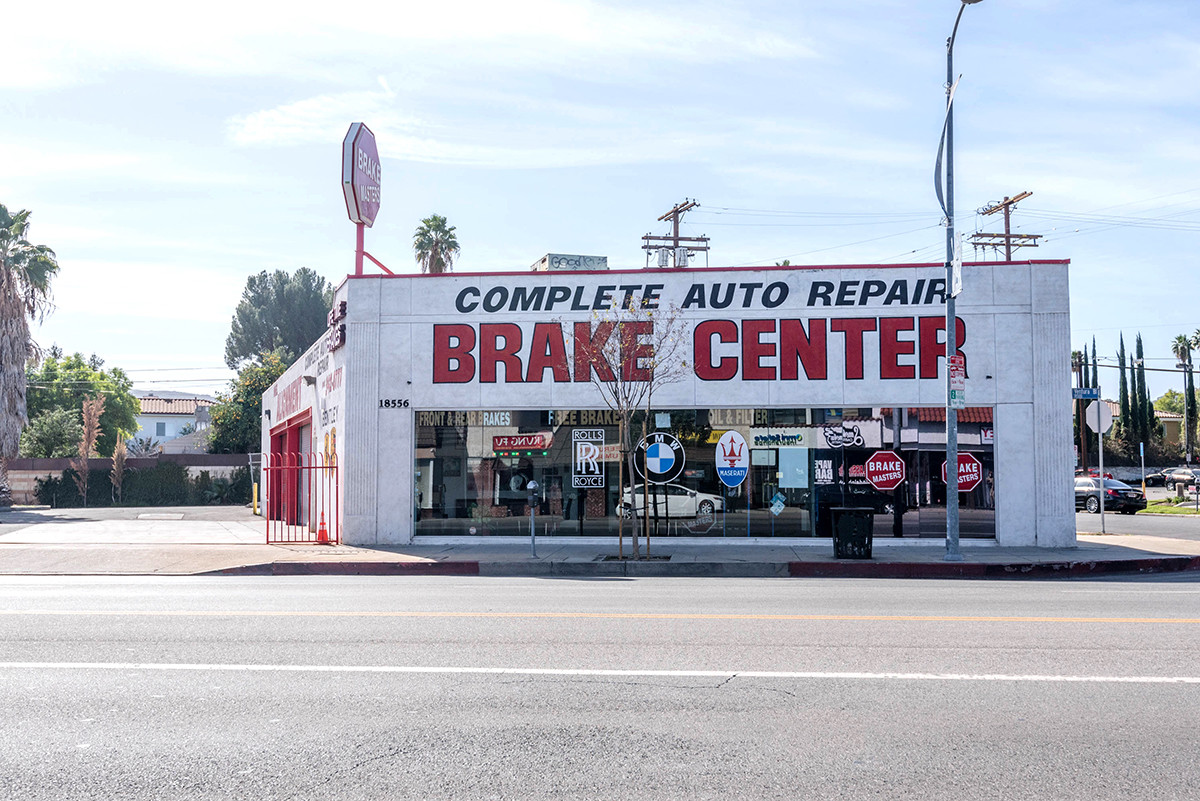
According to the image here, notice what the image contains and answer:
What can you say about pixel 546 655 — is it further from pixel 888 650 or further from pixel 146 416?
pixel 146 416

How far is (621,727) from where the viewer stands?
20.2ft

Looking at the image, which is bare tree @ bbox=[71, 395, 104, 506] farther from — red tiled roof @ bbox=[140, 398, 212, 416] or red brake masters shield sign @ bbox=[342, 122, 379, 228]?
red tiled roof @ bbox=[140, 398, 212, 416]

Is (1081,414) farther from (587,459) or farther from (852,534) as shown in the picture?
(852,534)

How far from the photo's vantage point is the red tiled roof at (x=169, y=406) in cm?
10600

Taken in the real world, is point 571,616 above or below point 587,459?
below

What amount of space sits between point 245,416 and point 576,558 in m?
44.6

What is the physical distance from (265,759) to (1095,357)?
8902 cm

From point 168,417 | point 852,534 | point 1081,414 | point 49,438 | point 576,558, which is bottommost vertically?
point 576,558

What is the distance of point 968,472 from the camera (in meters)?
21.2

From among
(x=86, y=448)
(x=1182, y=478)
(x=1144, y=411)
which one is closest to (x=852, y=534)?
(x=86, y=448)

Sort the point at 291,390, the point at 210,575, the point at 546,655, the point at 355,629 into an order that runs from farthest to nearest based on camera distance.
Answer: the point at 291,390
the point at 210,575
the point at 355,629
the point at 546,655

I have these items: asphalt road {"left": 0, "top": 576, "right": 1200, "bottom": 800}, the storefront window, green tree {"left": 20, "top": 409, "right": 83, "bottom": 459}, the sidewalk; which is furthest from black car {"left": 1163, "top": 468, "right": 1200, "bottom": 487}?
green tree {"left": 20, "top": 409, "right": 83, "bottom": 459}

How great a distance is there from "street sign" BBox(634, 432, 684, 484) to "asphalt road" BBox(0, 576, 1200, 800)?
1018cm

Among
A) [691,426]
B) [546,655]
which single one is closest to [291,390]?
[691,426]
